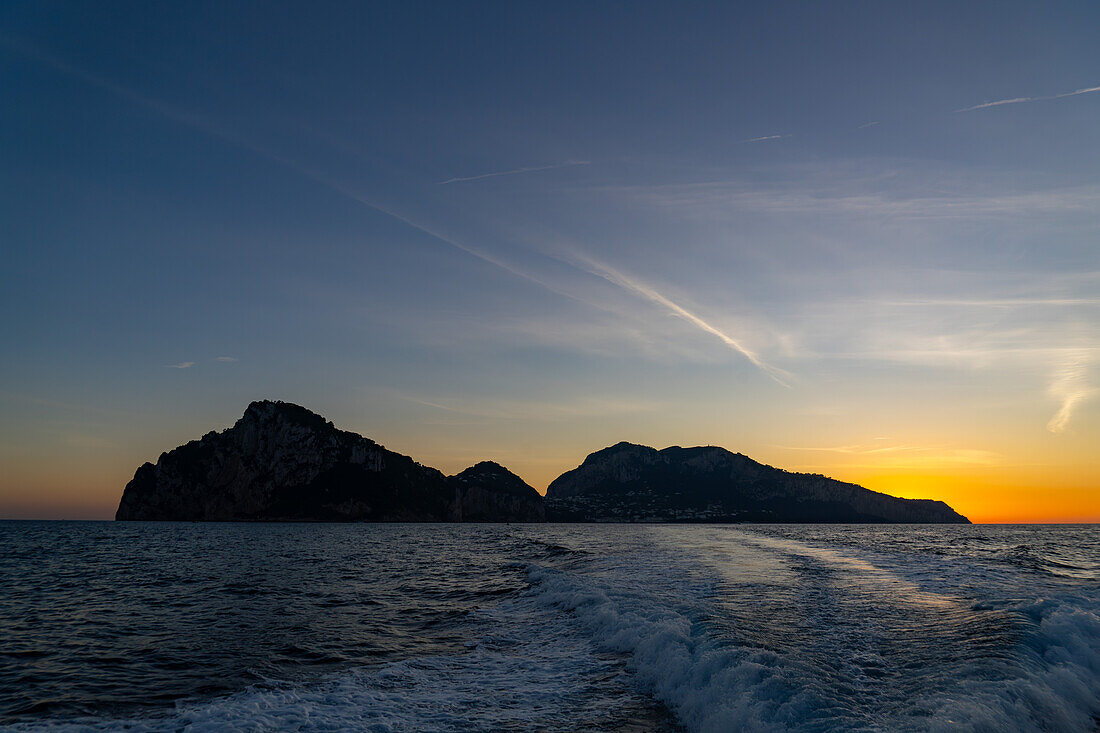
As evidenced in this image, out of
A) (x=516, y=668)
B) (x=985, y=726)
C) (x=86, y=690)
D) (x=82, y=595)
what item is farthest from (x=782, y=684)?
(x=82, y=595)

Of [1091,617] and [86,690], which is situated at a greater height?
[1091,617]

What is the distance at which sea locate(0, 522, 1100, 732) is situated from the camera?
12242 mm

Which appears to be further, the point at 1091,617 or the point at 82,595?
the point at 82,595

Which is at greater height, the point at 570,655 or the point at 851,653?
the point at 851,653

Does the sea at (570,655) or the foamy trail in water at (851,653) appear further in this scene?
the sea at (570,655)

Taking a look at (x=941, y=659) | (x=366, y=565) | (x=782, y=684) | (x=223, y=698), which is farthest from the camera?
(x=366, y=565)

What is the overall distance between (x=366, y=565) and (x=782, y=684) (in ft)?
138

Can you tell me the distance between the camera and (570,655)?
18.4m

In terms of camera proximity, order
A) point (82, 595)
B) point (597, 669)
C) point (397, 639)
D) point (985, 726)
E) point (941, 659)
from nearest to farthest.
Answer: point (985, 726) < point (941, 659) < point (597, 669) < point (397, 639) < point (82, 595)

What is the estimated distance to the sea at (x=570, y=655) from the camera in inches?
482

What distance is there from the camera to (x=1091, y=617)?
1822 cm

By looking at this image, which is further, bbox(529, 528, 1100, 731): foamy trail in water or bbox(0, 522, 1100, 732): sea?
bbox(0, 522, 1100, 732): sea

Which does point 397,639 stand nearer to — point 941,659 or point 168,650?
point 168,650

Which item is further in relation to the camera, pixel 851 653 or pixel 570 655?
pixel 570 655
